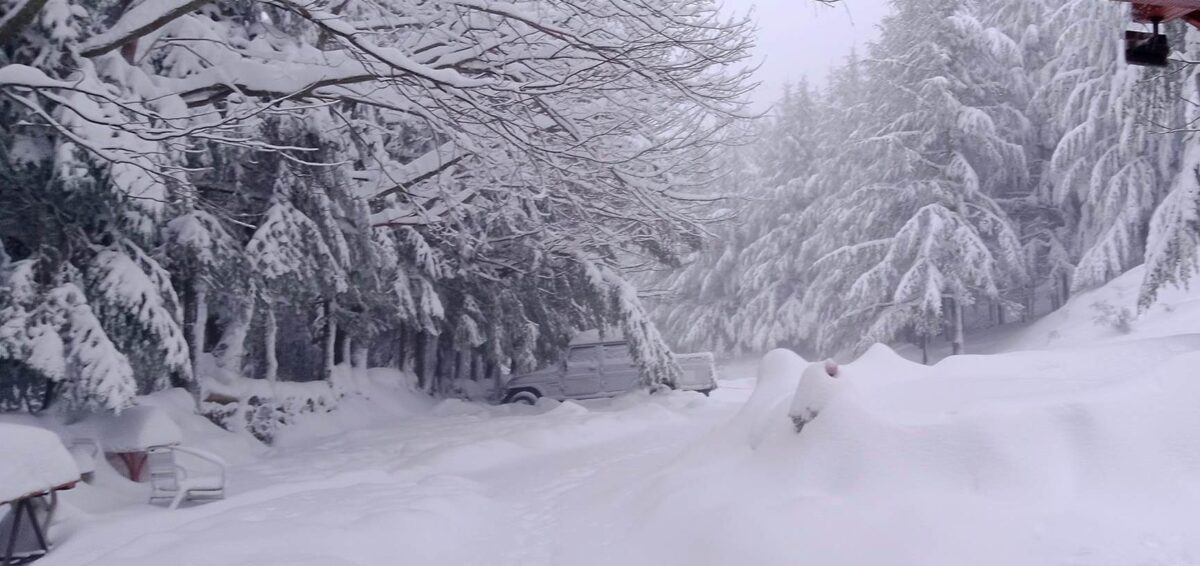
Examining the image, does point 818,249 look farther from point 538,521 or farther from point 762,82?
point 538,521

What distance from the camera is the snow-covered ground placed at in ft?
15.9

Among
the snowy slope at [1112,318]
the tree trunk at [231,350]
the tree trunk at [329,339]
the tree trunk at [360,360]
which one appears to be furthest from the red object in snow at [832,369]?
the snowy slope at [1112,318]

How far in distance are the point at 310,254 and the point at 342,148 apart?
1.47 m

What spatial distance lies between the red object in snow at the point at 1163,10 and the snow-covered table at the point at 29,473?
299 inches

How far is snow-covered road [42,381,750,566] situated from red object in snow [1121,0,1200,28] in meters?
5.01

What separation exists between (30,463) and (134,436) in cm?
287

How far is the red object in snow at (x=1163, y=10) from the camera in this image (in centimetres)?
536

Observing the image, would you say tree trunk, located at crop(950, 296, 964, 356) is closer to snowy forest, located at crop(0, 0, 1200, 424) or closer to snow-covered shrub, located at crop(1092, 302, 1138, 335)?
snowy forest, located at crop(0, 0, 1200, 424)

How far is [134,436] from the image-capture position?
8.54 meters

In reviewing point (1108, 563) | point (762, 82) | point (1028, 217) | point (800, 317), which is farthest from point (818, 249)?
point (1108, 563)

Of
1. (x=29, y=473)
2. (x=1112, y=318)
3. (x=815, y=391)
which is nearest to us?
(x=29, y=473)

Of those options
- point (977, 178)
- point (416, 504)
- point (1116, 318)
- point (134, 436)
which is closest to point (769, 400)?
point (416, 504)

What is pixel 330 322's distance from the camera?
49.5 feet

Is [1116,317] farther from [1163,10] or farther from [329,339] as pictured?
[1163,10]
